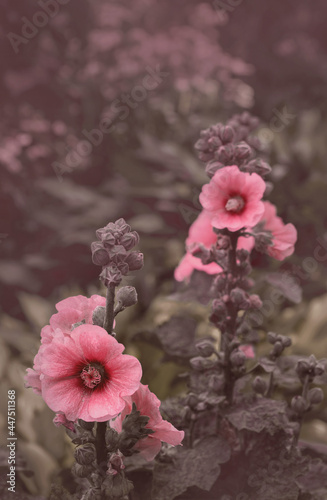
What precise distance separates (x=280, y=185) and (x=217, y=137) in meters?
1.08

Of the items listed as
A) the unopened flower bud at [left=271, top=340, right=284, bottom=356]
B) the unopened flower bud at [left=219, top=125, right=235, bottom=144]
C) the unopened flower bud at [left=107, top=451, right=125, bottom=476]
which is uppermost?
the unopened flower bud at [left=219, top=125, right=235, bottom=144]

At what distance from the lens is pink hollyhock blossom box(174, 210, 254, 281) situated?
841 mm

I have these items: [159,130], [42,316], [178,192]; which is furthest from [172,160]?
[42,316]

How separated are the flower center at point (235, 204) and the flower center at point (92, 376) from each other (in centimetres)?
26

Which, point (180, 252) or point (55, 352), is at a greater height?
point (180, 252)

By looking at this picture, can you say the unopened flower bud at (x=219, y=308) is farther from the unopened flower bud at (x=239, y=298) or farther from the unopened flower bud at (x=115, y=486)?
the unopened flower bud at (x=115, y=486)

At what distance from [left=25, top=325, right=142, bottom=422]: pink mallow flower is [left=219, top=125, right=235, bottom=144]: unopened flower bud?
338mm

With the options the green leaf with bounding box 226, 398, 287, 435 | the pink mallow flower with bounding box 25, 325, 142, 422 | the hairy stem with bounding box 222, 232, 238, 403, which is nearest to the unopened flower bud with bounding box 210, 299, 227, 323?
the hairy stem with bounding box 222, 232, 238, 403

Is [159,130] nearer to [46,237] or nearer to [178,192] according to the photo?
[178,192]

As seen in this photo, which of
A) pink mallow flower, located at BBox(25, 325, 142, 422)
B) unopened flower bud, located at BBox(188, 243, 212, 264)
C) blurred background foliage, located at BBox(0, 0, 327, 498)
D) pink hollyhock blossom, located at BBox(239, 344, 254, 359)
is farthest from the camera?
blurred background foliage, located at BBox(0, 0, 327, 498)

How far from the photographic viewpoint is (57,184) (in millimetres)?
2164

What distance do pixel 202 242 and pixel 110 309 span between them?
1.11 feet

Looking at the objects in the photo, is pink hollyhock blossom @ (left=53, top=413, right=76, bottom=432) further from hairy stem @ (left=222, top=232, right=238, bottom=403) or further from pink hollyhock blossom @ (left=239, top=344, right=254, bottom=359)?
pink hollyhock blossom @ (left=239, top=344, right=254, bottom=359)

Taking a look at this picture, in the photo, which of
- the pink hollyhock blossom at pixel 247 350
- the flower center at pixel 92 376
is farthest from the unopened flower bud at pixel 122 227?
the pink hollyhock blossom at pixel 247 350
